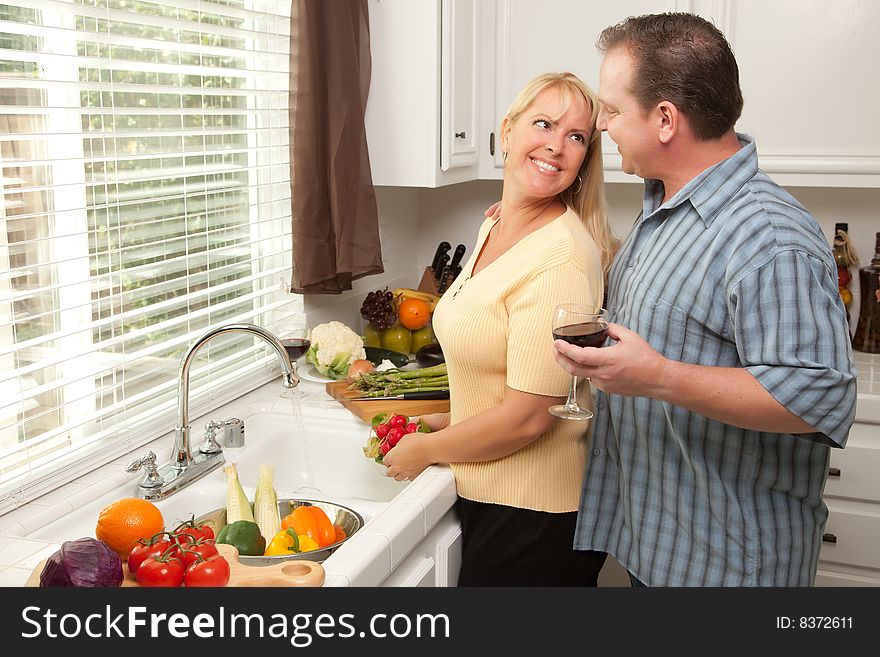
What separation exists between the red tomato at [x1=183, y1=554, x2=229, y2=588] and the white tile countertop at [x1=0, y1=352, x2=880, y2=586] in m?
0.15

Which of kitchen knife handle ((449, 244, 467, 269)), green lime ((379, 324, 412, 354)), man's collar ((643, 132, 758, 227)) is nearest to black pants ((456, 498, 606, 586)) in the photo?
man's collar ((643, 132, 758, 227))

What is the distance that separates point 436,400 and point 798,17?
1.46 meters

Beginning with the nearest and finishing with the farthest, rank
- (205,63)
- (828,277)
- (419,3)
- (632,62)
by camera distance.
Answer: (828,277) < (632,62) < (205,63) < (419,3)

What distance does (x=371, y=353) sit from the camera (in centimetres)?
261

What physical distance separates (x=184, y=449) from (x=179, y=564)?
0.57 meters

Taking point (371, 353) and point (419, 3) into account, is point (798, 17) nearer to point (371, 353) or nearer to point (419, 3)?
point (419, 3)

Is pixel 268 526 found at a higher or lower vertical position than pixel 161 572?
lower

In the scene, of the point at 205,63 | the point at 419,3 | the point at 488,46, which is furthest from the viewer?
the point at 488,46

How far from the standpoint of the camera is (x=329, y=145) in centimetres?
238

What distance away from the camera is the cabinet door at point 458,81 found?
2521mm

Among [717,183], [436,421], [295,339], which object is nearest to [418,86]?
[295,339]

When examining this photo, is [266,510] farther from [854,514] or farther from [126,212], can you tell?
[854,514]
